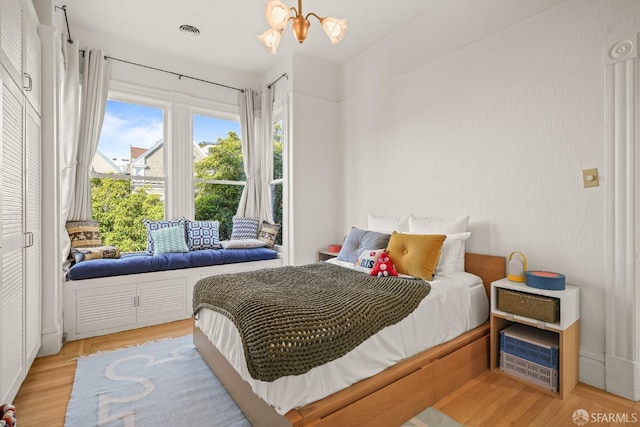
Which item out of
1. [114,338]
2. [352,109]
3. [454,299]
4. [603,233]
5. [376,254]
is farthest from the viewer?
[352,109]

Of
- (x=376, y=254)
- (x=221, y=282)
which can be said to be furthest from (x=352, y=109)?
(x=221, y=282)

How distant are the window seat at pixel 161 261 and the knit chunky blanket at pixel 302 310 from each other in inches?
44.7

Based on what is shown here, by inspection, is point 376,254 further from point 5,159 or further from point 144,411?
point 5,159

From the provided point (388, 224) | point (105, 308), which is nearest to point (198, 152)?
point (105, 308)

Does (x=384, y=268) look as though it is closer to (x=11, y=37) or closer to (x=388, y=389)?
(x=388, y=389)

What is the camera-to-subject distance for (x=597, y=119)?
201 cm

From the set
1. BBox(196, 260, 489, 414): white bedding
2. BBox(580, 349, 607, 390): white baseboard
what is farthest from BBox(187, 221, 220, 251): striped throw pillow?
BBox(580, 349, 607, 390): white baseboard

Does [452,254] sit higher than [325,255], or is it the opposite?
[452,254]

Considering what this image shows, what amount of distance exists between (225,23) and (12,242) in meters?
2.60

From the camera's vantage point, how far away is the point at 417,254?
2.37m

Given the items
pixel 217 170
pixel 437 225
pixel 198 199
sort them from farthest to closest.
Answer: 1. pixel 217 170
2. pixel 198 199
3. pixel 437 225

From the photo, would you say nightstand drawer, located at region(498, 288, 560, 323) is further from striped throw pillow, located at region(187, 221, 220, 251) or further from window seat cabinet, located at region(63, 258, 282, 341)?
striped throw pillow, located at region(187, 221, 220, 251)

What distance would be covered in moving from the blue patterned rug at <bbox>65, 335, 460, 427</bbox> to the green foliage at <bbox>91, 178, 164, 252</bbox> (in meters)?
1.49

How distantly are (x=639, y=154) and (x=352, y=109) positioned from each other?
2.69 meters
